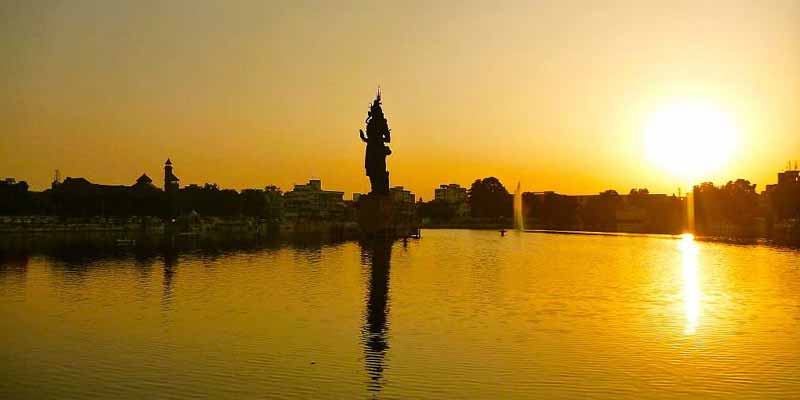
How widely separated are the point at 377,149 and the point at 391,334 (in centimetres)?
7051

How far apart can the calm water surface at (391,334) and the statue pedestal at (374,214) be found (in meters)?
40.4

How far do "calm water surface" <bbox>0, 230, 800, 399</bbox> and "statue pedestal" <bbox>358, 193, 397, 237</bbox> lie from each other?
132 feet

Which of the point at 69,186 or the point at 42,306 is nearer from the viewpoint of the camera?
the point at 42,306

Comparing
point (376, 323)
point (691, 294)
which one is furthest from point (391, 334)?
point (691, 294)

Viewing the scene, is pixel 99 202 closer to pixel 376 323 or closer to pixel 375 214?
pixel 375 214

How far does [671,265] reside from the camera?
2420 inches

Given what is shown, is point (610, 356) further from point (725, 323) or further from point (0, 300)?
point (0, 300)

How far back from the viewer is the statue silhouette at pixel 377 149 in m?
93.2

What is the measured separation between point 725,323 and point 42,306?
90.6 ft

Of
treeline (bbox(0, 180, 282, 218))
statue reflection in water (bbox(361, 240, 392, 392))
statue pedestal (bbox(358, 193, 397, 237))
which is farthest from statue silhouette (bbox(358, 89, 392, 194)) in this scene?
treeline (bbox(0, 180, 282, 218))

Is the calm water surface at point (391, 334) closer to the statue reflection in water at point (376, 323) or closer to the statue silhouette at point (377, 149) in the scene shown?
the statue reflection in water at point (376, 323)

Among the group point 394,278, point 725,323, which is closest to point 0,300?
point 394,278

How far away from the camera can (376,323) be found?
1121 inches

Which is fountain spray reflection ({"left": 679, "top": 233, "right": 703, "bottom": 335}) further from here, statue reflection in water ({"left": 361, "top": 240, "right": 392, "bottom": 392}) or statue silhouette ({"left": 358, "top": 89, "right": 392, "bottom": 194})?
statue silhouette ({"left": 358, "top": 89, "right": 392, "bottom": 194})
